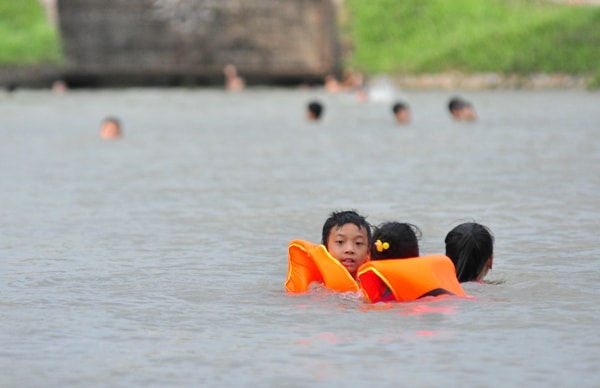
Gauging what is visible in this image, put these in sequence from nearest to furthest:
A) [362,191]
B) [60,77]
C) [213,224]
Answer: [213,224] < [362,191] < [60,77]

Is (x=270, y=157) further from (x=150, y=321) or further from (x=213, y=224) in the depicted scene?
(x=150, y=321)

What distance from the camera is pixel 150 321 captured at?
28.0ft

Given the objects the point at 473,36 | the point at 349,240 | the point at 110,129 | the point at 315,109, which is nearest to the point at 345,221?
the point at 349,240

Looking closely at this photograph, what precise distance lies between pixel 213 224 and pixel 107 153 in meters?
9.36

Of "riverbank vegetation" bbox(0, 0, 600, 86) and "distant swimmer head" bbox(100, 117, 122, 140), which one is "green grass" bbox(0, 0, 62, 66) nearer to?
"riverbank vegetation" bbox(0, 0, 600, 86)

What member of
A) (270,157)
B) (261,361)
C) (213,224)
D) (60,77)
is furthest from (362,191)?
(60,77)

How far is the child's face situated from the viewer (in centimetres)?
923

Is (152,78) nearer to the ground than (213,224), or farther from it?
farther from it

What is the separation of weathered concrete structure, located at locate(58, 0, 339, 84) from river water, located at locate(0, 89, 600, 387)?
79.3 ft

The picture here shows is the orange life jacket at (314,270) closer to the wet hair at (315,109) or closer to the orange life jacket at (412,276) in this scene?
the orange life jacket at (412,276)

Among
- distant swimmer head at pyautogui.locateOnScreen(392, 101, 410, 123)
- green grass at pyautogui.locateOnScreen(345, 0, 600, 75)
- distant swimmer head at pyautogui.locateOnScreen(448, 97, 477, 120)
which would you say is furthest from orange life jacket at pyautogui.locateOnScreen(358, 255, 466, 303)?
green grass at pyautogui.locateOnScreen(345, 0, 600, 75)

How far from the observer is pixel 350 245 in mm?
9242

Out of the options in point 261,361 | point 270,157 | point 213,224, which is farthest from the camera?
point 270,157

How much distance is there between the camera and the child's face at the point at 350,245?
9.23m
